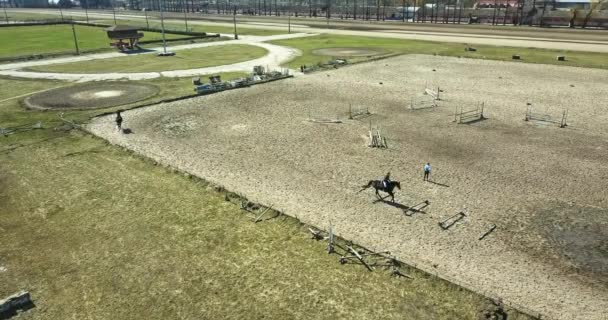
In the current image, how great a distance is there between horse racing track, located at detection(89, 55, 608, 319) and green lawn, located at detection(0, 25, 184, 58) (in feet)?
173

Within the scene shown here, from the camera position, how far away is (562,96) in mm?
44188

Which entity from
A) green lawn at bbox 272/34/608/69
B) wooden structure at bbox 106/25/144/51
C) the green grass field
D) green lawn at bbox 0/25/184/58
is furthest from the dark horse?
green lawn at bbox 0/25/184/58

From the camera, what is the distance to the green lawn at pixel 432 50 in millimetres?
63963

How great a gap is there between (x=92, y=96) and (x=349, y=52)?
44.7m

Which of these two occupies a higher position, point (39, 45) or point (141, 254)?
point (39, 45)

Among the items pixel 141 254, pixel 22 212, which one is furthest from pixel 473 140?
pixel 22 212

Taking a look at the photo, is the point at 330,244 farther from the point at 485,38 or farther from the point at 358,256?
the point at 485,38

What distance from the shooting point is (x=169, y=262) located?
706 inches

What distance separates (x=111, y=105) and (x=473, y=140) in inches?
1350

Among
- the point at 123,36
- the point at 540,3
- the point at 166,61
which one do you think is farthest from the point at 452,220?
the point at 540,3

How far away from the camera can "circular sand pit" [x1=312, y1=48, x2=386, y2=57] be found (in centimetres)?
7214

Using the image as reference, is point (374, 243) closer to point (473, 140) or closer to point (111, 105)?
point (473, 140)

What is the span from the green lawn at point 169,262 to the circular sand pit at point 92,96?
1766 cm

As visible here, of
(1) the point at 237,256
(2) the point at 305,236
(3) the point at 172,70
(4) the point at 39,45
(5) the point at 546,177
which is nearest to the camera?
(1) the point at 237,256
